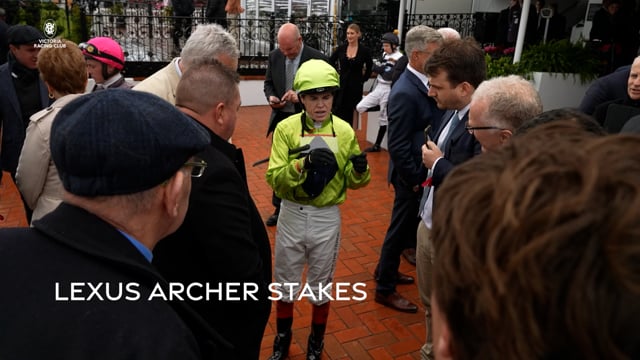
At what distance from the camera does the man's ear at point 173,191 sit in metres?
1.34

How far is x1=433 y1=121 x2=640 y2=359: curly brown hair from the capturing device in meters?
0.61

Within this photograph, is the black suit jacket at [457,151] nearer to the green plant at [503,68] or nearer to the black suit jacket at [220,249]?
the black suit jacket at [220,249]

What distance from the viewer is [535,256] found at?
641 mm

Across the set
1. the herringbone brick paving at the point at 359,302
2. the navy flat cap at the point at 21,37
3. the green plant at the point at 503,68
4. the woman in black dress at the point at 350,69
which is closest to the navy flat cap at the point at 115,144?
the herringbone brick paving at the point at 359,302

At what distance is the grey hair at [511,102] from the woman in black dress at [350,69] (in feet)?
17.5

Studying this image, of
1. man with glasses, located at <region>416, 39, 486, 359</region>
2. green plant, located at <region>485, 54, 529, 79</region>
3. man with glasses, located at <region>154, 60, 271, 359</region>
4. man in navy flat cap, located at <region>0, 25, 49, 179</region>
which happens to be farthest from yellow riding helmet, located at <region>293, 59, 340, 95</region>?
green plant, located at <region>485, 54, 529, 79</region>

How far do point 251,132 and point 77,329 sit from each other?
8.08m

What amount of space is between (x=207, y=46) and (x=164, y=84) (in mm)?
417

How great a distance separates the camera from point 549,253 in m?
0.63

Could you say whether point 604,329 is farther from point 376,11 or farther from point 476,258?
point 376,11

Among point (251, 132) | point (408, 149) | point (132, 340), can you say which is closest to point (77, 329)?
point (132, 340)

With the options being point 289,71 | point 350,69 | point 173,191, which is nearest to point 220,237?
point 173,191

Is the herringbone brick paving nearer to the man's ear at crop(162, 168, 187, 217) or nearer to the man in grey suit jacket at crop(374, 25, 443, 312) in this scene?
the man in grey suit jacket at crop(374, 25, 443, 312)

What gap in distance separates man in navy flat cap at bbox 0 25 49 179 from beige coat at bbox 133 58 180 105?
1346mm
